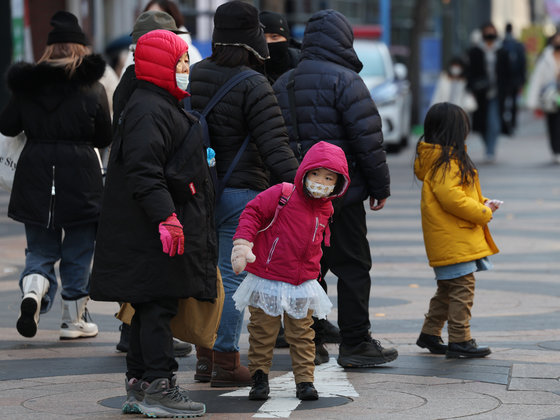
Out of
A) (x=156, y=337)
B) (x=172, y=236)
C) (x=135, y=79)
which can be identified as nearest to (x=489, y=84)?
(x=135, y=79)

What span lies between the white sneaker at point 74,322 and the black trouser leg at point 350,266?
62.5 inches

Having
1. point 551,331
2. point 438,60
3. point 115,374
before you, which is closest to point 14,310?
point 115,374

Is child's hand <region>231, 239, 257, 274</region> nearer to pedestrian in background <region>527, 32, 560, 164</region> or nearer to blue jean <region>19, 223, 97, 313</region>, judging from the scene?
blue jean <region>19, 223, 97, 313</region>

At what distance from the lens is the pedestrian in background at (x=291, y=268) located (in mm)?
5934

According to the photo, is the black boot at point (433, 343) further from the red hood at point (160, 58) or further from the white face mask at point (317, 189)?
the red hood at point (160, 58)

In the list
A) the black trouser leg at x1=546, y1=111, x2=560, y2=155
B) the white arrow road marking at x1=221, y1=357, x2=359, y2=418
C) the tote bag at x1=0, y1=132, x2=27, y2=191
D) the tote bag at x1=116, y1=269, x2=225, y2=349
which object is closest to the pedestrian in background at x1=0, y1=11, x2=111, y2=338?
the tote bag at x1=0, y1=132, x2=27, y2=191

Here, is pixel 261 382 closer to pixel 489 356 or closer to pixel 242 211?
pixel 242 211

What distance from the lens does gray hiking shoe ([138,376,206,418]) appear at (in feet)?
18.3

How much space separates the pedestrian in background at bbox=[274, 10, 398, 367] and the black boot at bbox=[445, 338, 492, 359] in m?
0.37

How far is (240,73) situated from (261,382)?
1.48 m

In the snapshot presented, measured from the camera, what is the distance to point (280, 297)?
595 cm

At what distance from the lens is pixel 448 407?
578cm

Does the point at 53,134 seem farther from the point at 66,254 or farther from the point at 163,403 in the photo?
the point at 163,403

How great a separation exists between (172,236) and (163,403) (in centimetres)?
73
